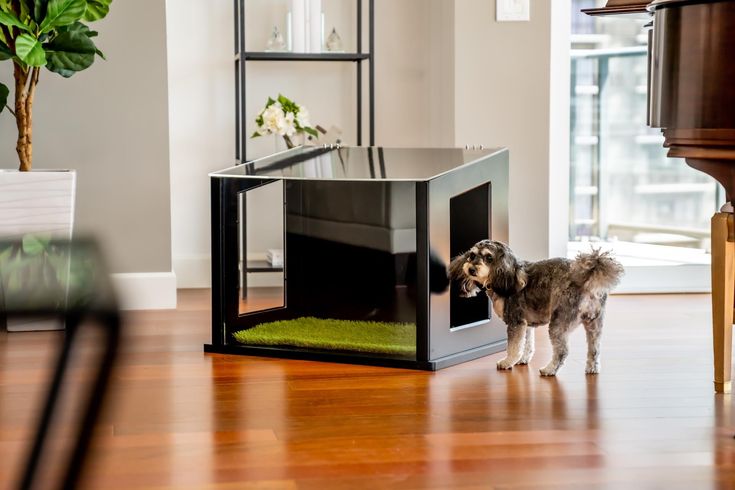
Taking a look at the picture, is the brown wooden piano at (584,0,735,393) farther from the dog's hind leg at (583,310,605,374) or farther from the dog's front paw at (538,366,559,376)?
the dog's front paw at (538,366,559,376)

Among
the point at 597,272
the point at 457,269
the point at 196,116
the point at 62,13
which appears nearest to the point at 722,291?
the point at 597,272

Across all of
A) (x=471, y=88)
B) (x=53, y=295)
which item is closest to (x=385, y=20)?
(x=471, y=88)

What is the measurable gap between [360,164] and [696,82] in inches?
45.8

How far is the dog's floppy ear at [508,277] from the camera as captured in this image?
2.87 meters

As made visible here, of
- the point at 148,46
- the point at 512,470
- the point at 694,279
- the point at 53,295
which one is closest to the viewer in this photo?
the point at 53,295

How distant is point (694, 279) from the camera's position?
4418 millimetres

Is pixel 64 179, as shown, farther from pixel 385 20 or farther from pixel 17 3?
pixel 385 20

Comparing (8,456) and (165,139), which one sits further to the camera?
(165,139)

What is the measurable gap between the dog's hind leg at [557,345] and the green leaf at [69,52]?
5.83 ft

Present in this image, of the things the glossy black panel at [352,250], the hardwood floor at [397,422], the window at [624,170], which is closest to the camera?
the hardwood floor at [397,422]

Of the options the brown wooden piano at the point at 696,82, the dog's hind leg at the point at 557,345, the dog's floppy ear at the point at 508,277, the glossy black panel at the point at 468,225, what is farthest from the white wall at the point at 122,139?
the brown wooden piano at the point at 696,82

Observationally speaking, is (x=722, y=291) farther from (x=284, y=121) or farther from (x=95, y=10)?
(x=95, y=10)

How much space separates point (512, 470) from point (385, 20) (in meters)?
Result: 2.87

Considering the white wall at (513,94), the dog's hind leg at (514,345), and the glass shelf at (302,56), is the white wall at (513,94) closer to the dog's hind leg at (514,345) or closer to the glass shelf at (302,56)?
the glass shelf at (302,56)
